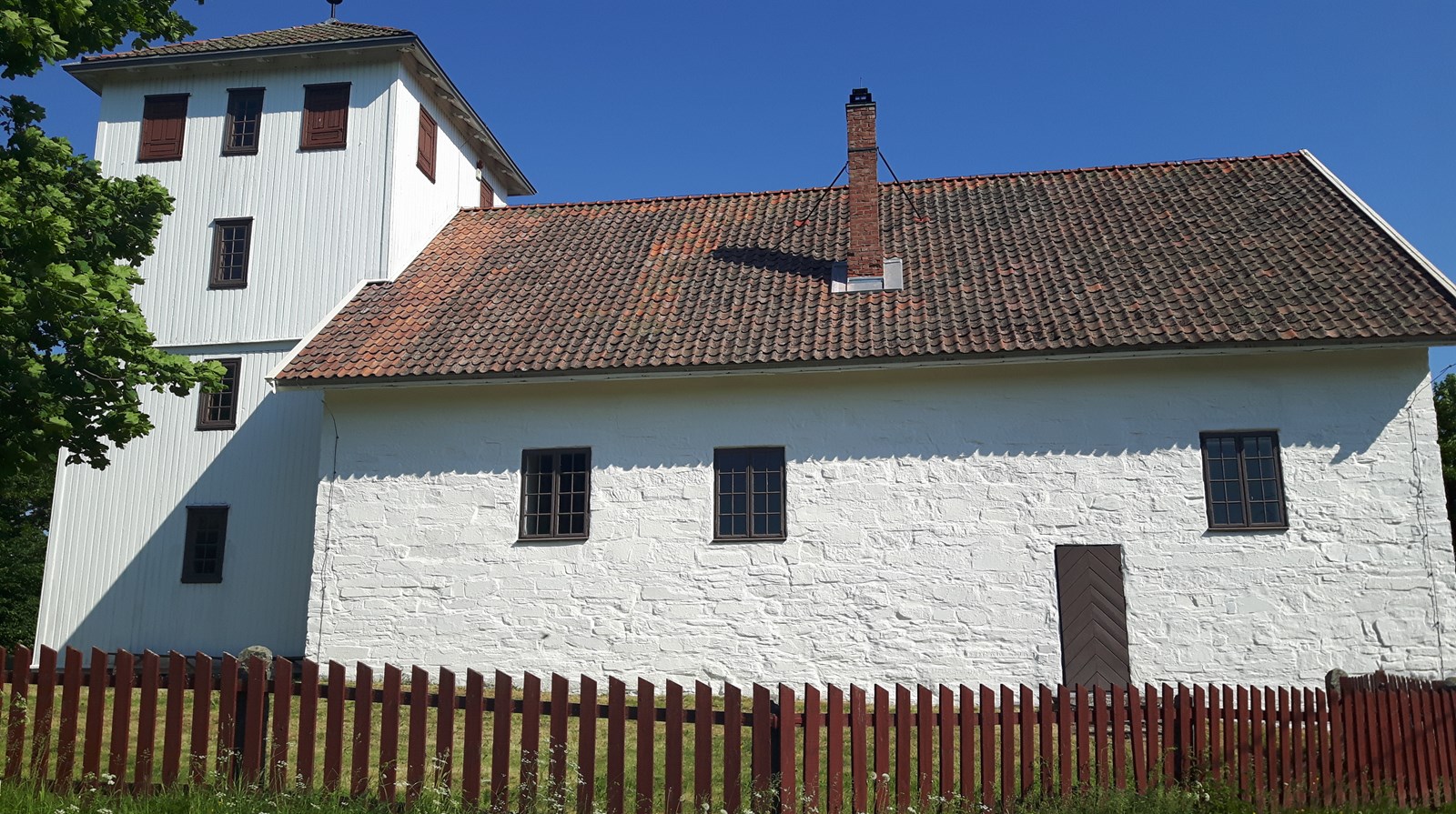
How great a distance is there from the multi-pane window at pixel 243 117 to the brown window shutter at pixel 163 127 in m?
0.87

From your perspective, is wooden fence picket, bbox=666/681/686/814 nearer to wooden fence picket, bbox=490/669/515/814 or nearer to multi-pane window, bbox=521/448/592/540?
wooden fence picket, bbox=490/669/515/814

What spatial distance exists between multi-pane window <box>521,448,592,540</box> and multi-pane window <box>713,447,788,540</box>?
1867mm

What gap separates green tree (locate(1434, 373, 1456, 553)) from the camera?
2659 centimetres

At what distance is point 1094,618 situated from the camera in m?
14.2

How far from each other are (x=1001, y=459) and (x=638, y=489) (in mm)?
4943

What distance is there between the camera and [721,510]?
15242 millimetres

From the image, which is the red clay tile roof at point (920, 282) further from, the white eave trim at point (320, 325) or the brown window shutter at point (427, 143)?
the brown window shutter at point (427, 143)

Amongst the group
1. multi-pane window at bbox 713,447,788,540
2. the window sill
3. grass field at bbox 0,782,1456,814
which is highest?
multi-pane window at bbox 713,447,788,540

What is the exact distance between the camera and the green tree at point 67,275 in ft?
36.7

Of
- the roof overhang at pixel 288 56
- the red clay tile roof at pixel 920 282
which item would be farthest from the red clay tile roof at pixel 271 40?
the red clay tile roof at pixel 920 282

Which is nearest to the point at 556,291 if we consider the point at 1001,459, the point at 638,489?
the point at 638,489

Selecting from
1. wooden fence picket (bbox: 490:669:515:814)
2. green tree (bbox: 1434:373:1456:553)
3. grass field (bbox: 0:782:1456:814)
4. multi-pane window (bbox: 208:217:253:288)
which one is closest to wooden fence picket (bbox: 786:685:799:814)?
grass field (bbox: 0:782:1456:814)

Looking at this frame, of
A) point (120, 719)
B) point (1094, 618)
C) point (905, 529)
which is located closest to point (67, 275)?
point (120, 719)

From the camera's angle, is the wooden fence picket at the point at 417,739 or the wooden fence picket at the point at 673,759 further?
the wooden fence picket at the point at 417,739
